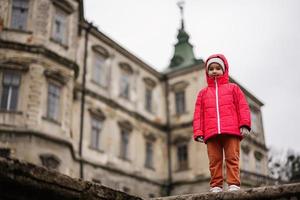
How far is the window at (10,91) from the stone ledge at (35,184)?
1388 centimetres

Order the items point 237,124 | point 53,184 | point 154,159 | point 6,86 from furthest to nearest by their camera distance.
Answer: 1. point 154,159
2. point 6,86
3. point 237,124
4. point 53,184

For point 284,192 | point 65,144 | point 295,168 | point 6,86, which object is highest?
point 295,168

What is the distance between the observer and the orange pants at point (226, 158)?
5191 mm

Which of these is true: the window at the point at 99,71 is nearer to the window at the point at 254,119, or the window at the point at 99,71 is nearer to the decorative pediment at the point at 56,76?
the decorative pediment at the point at 56,76

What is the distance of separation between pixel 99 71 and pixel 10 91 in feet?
24.1

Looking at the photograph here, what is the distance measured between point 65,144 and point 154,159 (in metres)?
9.74

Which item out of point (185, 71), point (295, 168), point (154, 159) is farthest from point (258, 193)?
point (295, 168)

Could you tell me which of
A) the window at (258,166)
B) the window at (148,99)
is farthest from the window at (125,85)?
the window at (258,166)

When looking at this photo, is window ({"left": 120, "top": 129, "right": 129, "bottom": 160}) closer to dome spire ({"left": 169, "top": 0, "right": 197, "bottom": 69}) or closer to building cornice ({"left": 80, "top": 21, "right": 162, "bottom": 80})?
building cornice ({"left": 80, "top": 21, "right": 162, "bottom": 80})

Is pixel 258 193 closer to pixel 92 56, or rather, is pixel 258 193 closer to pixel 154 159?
pixel 92 56

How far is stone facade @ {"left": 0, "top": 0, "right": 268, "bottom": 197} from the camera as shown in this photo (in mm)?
17234

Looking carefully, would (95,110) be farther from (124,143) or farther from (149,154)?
(149,154)

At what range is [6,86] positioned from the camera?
1745 cm

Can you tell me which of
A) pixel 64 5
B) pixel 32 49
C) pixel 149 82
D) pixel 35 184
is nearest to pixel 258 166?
pixel 149 82
